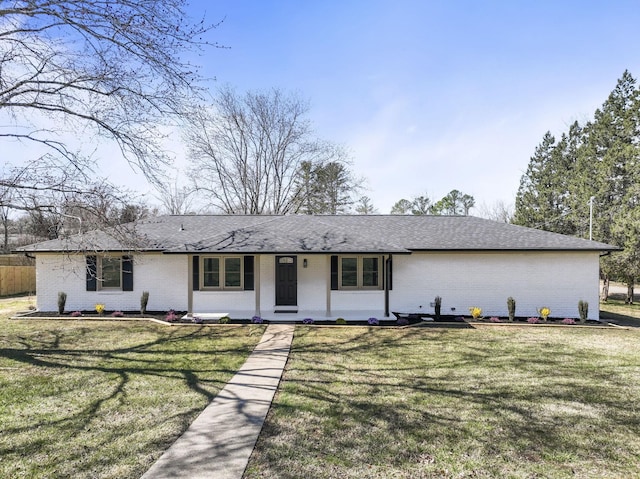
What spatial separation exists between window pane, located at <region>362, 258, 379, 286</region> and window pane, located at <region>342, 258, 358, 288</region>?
1.01ft

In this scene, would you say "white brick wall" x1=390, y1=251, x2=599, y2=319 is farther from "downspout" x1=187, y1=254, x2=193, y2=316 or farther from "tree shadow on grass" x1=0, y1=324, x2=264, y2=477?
"downspout" x1=187, y1=254, x2=193, y2=316

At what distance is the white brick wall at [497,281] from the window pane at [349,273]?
1606 millimetres

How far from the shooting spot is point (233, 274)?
41.7 ft

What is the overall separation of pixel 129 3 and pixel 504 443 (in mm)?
10130

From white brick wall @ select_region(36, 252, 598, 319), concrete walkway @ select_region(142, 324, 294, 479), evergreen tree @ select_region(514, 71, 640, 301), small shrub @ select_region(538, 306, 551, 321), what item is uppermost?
Result: evergreen tree @ select_region(514, 71, 640, 301)

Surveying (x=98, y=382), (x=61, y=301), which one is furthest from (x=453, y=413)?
(x=61, y=301)

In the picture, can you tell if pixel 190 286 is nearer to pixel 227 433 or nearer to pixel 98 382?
pixel 98 382

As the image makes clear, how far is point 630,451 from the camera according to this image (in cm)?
406

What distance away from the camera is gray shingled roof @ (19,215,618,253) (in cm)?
1181

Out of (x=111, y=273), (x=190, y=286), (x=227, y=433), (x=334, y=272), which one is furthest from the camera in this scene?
(x=111, y=273)

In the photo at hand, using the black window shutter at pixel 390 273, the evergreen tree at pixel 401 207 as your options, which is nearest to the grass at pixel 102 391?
the black window shutter at pixel 390 273

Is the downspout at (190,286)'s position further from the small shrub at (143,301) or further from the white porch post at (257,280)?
the white porch post at (257,280)

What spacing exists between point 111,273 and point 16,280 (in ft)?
41.8

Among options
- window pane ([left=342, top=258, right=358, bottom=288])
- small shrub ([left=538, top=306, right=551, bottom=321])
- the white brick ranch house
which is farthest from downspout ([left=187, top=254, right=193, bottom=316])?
small shrub ([left=538, top=306, right=551, bottom=321])
